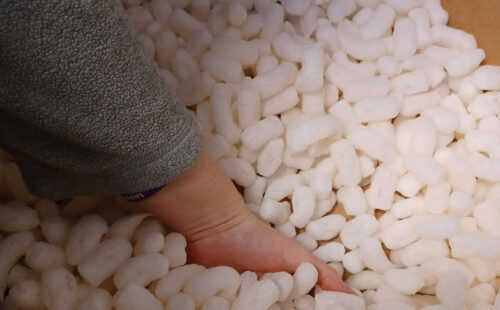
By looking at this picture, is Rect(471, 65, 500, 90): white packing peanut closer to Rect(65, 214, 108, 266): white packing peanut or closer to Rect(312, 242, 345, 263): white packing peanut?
Rect(312, 242, 345, 263): white packing peanut

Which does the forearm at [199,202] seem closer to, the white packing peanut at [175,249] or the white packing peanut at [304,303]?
the white packing peanut at [175,249]

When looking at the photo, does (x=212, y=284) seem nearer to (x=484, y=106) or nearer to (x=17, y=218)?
(x=17, y=218)

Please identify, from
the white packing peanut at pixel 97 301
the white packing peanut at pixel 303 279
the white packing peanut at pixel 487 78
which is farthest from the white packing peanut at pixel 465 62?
the white packing peanut at pixel 97 301

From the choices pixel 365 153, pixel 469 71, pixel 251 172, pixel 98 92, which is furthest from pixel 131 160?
pixel 469 71

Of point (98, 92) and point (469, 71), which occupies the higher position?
point (98, 92)

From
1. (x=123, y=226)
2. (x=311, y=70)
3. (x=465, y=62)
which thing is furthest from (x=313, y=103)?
(x=123, y=226)

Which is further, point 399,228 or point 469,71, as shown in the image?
point 469,71

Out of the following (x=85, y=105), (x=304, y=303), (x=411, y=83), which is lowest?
(x=304, y=303)

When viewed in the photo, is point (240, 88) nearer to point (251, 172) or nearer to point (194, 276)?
point (251, 172)
